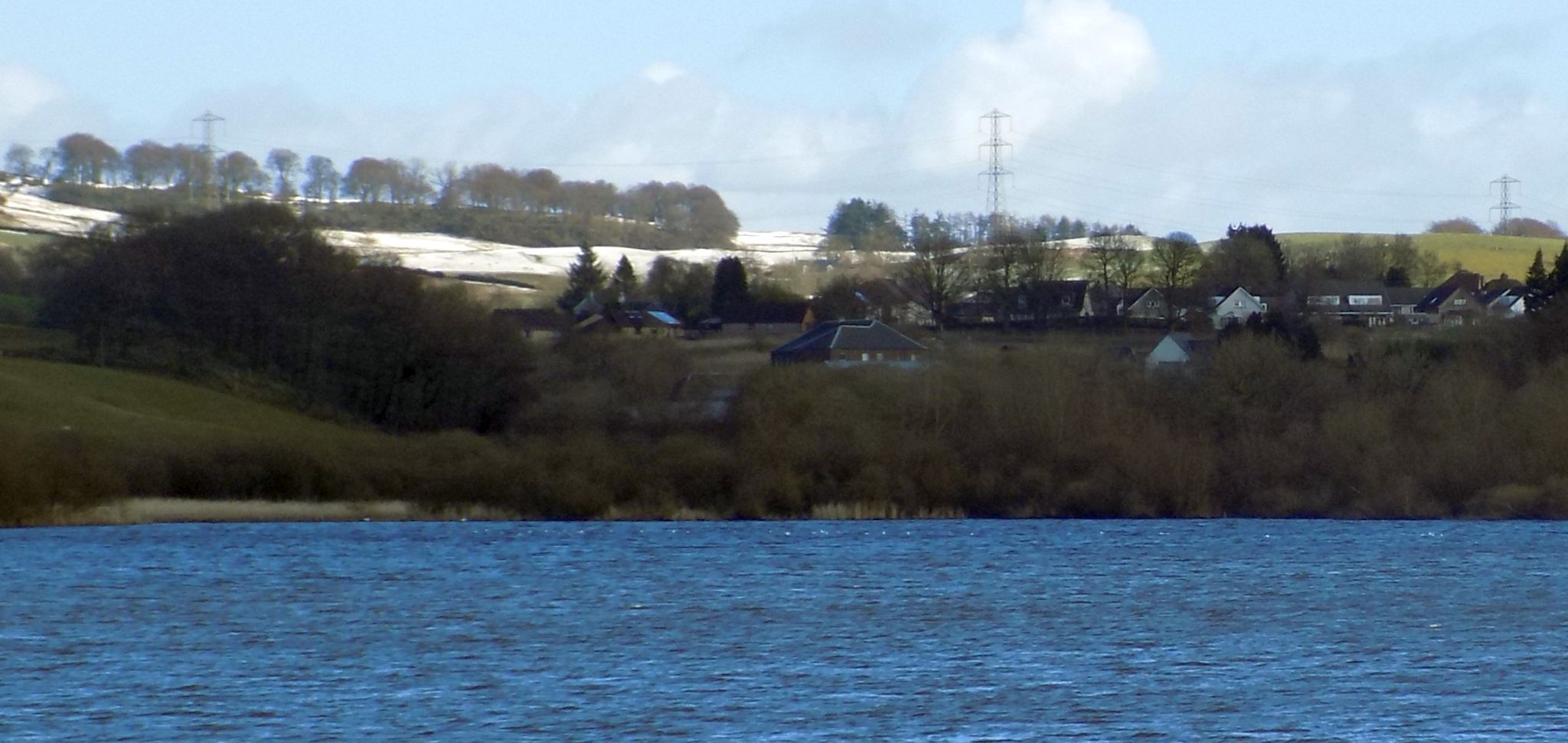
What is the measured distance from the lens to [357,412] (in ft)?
198

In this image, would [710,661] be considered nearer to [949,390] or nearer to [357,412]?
[949,390]

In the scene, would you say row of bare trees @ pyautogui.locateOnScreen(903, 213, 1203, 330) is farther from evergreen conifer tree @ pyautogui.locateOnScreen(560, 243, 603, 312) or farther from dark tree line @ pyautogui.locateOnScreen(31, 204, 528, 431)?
dark tree line @ pyautogui.locateOnScreen(31, 204, 528, 431)

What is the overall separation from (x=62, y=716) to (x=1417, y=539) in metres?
33.3

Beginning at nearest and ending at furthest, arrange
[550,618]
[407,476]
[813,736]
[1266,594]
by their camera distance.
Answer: [813,736]
[550,618]
[1266,594]
[407,476]

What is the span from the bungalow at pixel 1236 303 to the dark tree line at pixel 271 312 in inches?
1612

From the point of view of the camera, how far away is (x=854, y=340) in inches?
2864

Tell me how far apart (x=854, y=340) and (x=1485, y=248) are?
222ft

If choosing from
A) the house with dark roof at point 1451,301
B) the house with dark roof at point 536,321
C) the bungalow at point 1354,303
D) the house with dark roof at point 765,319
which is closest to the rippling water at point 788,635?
the house with dark roof at point 536,321

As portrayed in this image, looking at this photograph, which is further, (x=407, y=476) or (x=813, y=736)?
Answer: (x=407, y=476)

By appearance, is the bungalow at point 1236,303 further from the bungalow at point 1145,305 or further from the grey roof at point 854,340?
the grey roof at point 854,340

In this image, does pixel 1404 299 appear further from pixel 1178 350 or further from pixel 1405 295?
pixel 1178 350

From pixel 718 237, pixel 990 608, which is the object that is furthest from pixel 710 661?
pixel 718 237

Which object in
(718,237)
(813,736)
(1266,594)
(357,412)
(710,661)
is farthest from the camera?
(718,237)

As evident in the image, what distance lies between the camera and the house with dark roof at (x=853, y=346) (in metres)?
70.9
